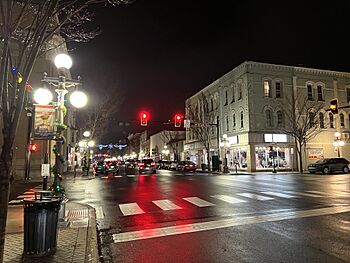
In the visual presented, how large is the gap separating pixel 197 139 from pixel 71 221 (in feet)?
141

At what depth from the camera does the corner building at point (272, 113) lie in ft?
120

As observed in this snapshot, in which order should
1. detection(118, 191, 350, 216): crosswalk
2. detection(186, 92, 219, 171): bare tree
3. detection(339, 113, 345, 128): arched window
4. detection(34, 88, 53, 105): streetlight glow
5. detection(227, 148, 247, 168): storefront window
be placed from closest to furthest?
detection(34, 88, 53, 105): streetlight glow, detection(118, 191, 350, 216): crosswalk, detection(227, 148, 247, 168): storefront window, detection(339, 113, 345, 128): arched window, detection(186, 92, 219, 171): bare tree

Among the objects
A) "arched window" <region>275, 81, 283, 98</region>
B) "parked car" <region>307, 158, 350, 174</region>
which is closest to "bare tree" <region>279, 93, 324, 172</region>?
"arched window" <region>275, 81, 283, 98</region>

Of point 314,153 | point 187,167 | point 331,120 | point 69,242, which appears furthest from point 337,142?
point 69,242

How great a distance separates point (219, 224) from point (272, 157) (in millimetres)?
29642

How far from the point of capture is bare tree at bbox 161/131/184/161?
66.8 metres

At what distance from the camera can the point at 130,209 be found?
11.4 metres

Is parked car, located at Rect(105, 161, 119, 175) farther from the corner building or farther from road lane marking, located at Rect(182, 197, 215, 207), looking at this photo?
road lane marking, located at Rect(182, 197, 215, 207)

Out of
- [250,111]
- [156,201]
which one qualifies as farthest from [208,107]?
[156,201]

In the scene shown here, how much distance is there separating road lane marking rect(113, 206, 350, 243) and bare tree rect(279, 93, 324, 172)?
2779 cm

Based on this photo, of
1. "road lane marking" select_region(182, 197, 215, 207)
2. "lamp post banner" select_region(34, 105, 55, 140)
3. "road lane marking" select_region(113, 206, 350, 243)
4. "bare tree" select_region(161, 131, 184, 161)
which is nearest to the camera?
"road lane marking" select_region(113, 206, 350, 243)

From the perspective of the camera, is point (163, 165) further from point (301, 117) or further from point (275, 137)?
point (301, 117)

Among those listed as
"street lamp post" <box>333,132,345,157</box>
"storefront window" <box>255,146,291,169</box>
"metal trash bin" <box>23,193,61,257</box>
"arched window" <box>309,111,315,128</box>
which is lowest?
"metal trash bin" <box>23,193,61,257</box>

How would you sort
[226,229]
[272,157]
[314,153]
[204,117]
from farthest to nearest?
[204,117] < [314,153] < [272,157] < [226,229]
